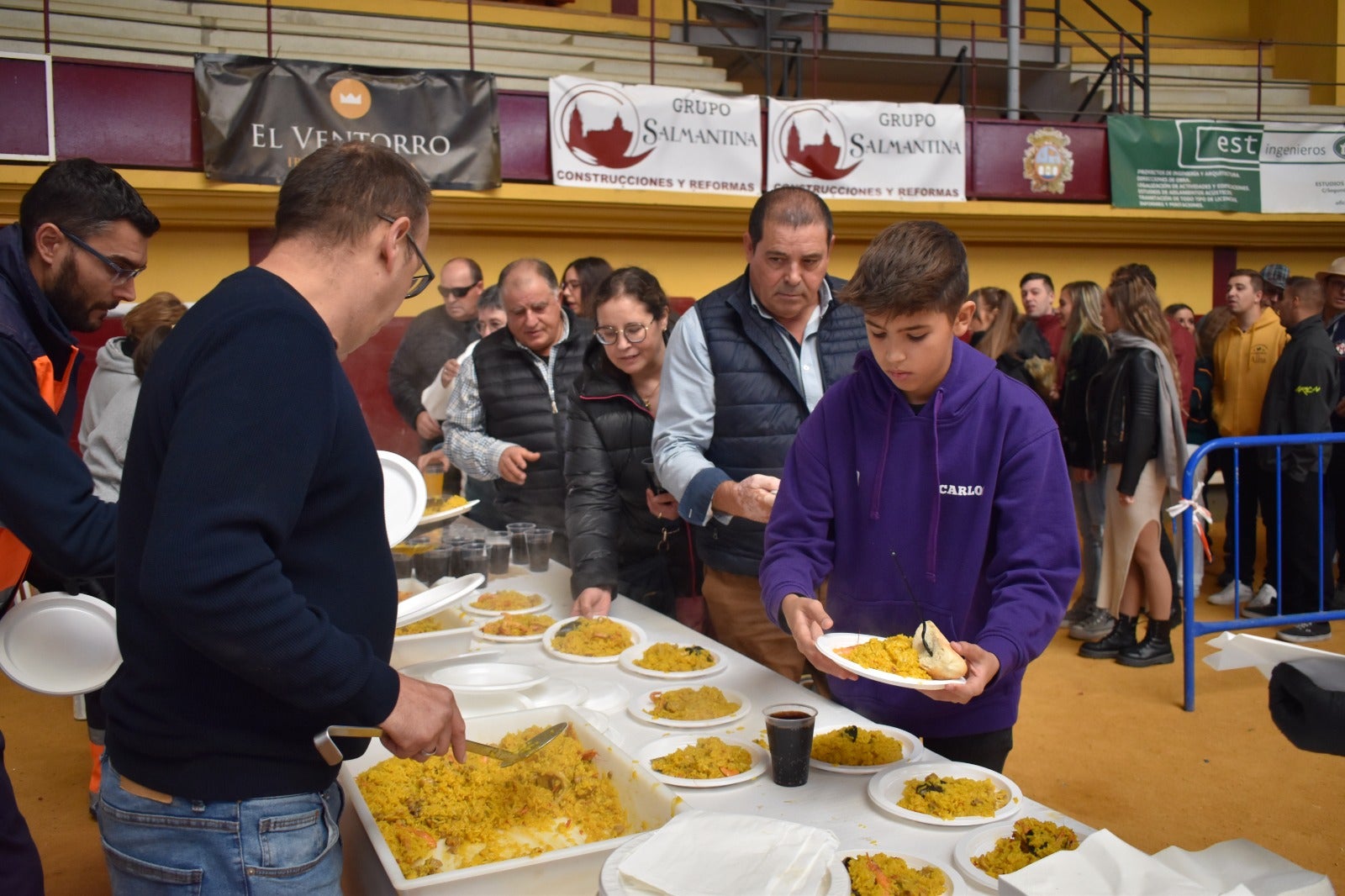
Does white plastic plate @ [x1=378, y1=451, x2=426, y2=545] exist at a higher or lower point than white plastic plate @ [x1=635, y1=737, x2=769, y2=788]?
higher

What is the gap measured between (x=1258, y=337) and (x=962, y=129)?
3566 mm

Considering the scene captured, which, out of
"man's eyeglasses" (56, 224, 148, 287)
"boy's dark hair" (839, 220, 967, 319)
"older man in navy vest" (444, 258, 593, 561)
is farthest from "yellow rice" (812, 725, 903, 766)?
"older man in navy vest" (444, 258, 593, 561)

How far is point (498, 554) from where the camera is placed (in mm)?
3453

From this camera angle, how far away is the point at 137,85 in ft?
23.3

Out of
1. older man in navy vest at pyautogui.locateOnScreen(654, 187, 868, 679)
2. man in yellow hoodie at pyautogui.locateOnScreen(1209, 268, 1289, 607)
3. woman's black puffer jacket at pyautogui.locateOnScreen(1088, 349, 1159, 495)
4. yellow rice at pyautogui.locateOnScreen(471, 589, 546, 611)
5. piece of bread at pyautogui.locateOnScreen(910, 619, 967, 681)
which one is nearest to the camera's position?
piece of bread at pyautogui.locateOnScreen(910, 619, 967, 681)

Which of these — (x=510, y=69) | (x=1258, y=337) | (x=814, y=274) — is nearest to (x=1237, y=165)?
(x=1258, y=337)

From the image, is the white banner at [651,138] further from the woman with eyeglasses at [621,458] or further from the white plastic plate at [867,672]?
the white plastic plate at [867,672]

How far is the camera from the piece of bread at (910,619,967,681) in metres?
1.67

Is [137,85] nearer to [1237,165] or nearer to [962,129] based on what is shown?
[962,129]

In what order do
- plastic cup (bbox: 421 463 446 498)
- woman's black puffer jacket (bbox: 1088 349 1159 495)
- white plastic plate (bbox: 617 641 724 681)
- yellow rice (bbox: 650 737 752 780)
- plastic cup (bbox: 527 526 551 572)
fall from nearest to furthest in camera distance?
yellow rice (bbox: 650 737 752 780)
white plastic plate (bbox: 617 641 724 681)
plastic cup (bbox: 527 526 551 572)
woman's black puffer jacket (bbox: 1088 349 1159 495)
plastic cup (bbox: 421 463 446 498)

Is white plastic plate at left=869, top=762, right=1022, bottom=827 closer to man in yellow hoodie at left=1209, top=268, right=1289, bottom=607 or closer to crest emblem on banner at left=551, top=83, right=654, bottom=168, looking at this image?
man in yellow hoodie at left=1209, top=268, right=1289, bottom=607

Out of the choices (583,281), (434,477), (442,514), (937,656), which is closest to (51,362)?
(442,514)

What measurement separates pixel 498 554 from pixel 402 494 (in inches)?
21.4

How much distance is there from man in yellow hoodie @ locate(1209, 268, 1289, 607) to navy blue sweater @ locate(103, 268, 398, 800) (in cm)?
637
